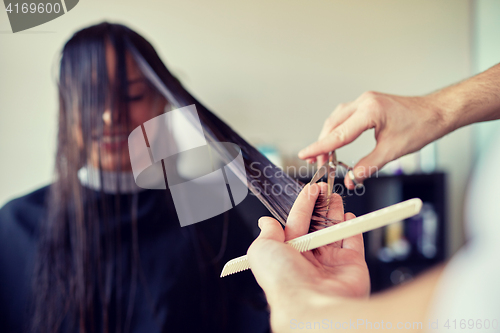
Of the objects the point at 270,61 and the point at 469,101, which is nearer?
the point at 469,101

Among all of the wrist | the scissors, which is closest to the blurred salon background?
the scissors

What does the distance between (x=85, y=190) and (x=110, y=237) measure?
0.52ft

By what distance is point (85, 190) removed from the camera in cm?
81

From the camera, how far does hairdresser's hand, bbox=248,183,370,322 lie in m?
0.32

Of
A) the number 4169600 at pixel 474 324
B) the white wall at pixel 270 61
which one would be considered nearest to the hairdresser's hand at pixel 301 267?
the number 4169600 at pixel 474 324

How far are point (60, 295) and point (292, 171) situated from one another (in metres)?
0.87

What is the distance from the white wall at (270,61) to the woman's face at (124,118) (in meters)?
0.45

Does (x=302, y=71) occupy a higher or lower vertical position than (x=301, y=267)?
higher

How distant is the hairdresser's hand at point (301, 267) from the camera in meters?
0.32

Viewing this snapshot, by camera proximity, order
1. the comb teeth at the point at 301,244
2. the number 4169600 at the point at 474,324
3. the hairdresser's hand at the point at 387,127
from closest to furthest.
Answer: the number 4169600 at the point at 474,324 < the comb teeth at the point at 301,244 < the hairdresser's hand at the point at 387,127

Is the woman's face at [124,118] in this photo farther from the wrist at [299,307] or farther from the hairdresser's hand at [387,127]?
the wrist at [299,307]

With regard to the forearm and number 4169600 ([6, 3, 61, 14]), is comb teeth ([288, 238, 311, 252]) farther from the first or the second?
number 4169600 ([6, 3, 61, 14])

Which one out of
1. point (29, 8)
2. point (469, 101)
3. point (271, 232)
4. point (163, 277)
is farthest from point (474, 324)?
point (29, 8)

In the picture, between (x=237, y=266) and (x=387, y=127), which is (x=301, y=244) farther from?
(x=387, y=127)
